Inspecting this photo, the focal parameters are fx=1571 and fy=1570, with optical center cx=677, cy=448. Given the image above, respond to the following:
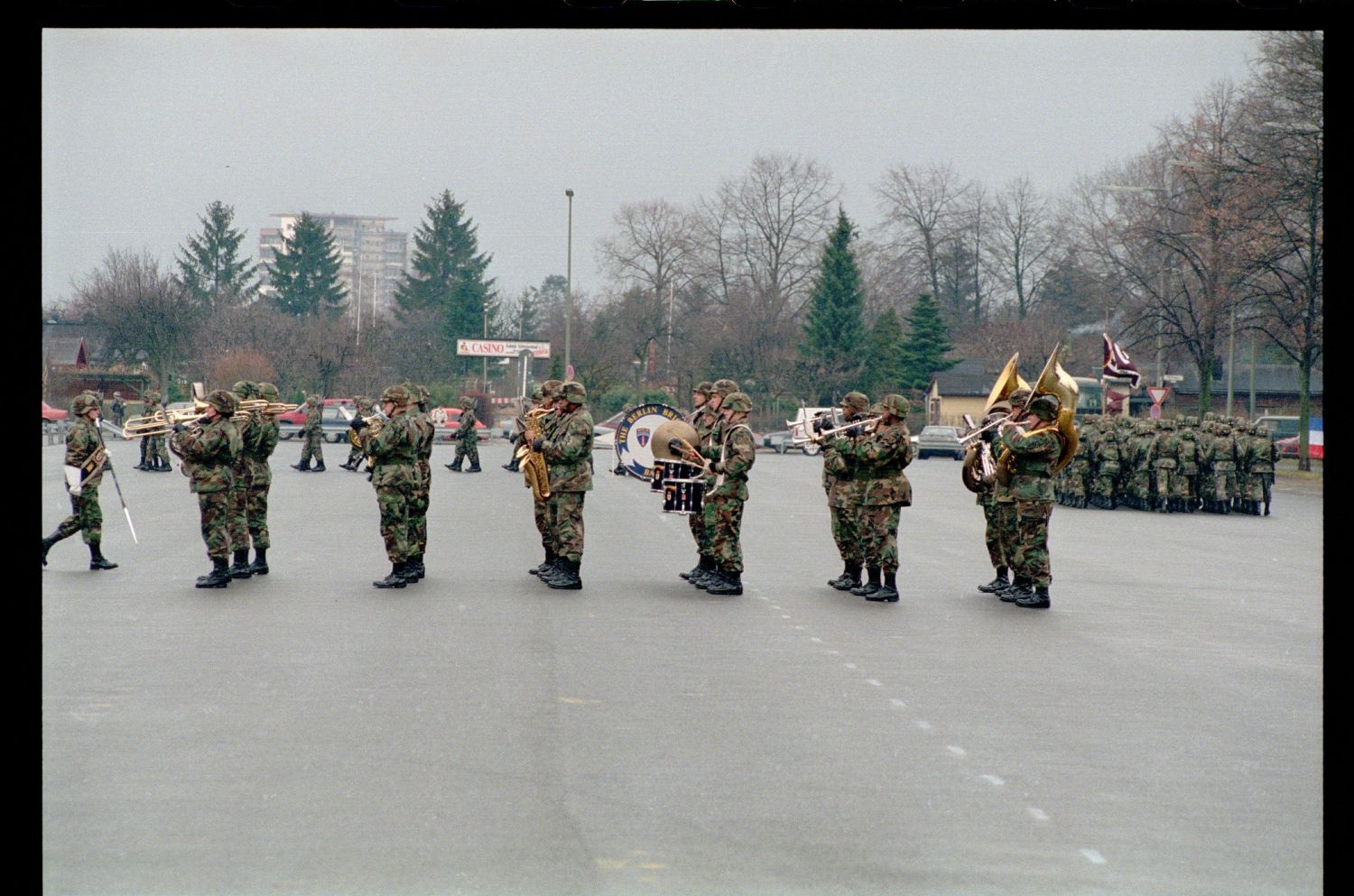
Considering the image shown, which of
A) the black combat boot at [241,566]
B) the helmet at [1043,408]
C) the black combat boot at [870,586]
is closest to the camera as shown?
the helmet at [1043,408]

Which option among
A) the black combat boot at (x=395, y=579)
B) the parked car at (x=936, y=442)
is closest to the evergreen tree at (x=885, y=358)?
the parked car at (x=936, y=442)

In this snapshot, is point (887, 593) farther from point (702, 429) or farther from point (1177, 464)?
point (1177, 464)

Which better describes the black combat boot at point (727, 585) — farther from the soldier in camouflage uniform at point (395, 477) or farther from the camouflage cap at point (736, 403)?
the soldier in camouflage uniform at point (395, 477)

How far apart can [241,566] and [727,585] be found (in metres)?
4.70

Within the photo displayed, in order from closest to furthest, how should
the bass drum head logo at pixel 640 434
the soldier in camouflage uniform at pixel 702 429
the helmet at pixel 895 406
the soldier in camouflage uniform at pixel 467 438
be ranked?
the helmet at pixel 895 406, the soldier in camouflage uniform at pixel 702 429, the bass drum head logo at pixel 640 434, the soldier in camouflage uniform at pixel 467 438

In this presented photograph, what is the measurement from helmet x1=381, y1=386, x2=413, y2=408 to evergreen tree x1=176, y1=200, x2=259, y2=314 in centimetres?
5934

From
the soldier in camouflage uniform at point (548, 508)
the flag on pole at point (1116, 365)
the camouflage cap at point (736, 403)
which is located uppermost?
the flag on pole at point (1116, 365)

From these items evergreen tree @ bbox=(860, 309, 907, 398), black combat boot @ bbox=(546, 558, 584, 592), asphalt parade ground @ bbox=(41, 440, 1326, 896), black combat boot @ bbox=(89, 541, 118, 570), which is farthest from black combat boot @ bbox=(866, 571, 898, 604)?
evergreen tree @ bbox=(860, 309, 907, 398)

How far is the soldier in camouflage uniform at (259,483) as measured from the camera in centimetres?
1505

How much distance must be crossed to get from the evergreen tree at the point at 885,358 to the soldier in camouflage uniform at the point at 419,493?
136 feet

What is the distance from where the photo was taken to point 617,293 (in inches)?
2267

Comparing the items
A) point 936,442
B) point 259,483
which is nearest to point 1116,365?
point 259,483

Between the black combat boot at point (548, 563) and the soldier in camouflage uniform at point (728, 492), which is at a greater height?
the soldier in camouflage uniform at point (728, 492)

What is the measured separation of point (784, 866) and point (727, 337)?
49798mm
